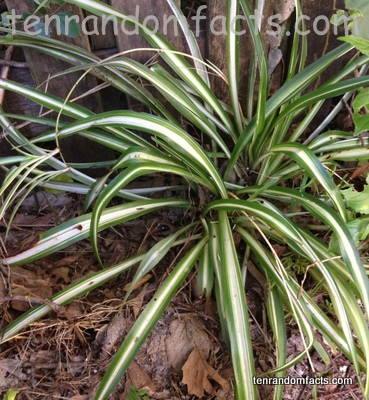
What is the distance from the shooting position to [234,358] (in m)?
0.88

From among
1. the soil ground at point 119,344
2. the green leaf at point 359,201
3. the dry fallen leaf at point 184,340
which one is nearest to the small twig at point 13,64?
the soil ground at point 119,344

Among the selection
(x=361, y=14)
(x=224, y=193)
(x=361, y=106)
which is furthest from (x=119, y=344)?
(x=361, y=14)

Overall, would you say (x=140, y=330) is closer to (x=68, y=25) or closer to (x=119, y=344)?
(x=119, y=344)

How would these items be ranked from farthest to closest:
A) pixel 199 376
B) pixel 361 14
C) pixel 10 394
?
pixel 199 376
pixel 10 394
pixel 361 14

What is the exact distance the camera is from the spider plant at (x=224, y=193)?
93 centimetres

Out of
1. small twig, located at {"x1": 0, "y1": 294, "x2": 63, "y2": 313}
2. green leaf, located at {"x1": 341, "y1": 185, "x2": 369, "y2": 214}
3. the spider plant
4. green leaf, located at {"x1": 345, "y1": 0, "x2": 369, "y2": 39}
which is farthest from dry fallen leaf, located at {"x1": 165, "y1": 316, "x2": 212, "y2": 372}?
green leaf, located at {"x1": 345, "y1": 0, "x2": 369, "y2": 39}

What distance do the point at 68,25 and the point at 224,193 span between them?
0.62m

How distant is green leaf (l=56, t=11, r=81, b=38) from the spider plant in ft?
0.11

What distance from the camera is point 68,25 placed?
3.69 ft

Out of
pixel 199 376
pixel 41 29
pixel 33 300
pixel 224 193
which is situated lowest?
pixel 199 376

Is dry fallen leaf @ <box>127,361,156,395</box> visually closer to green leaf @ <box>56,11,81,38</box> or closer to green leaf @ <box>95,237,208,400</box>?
green leaf @ <box>95,237,208,400</box>

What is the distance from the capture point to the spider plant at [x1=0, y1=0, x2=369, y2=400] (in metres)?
0.93

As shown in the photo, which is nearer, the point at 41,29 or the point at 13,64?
the point at 41,29

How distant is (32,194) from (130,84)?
0.57 metres
